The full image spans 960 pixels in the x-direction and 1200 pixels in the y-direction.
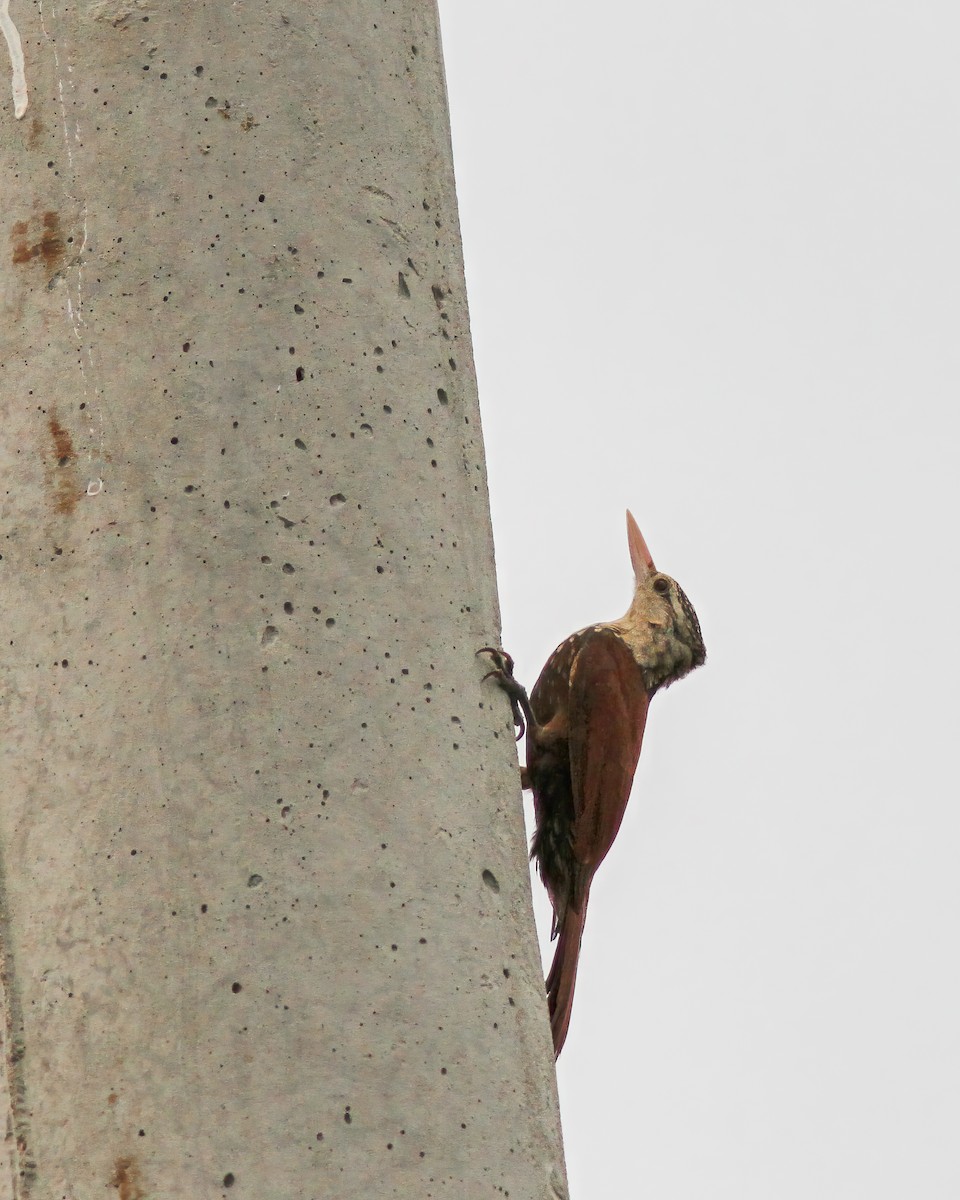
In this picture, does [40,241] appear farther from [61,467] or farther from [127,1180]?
[127,1180]

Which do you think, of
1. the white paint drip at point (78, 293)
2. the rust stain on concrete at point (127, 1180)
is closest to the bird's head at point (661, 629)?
the white paint drip at point (78, 293)

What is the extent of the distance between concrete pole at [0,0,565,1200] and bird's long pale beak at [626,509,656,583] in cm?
258

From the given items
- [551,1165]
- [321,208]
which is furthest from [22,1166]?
[321,208]

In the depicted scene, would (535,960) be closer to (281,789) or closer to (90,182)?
(281,789)

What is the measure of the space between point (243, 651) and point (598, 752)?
2.28m

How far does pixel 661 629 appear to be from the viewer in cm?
495

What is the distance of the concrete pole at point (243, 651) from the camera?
2.07 meters

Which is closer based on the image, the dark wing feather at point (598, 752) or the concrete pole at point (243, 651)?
the concrete pole at point (243, 651)

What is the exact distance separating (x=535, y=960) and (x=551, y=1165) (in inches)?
9.9

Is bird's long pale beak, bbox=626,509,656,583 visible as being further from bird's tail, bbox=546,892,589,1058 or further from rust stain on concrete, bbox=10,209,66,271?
rust stain on concrete, bbox=10,209,66,271

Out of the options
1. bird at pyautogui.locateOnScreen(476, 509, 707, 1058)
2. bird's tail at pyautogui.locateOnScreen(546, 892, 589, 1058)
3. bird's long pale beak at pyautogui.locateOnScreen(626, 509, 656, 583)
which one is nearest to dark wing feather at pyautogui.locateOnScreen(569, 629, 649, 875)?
bird at pyautogui.locateOnScreen(476, 509, 707, 1058)

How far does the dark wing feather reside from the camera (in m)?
4.40

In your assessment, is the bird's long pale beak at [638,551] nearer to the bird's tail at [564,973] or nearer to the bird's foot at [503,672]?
the bird's tail at [564,973]

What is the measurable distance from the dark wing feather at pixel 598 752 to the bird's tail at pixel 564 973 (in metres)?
0.13
